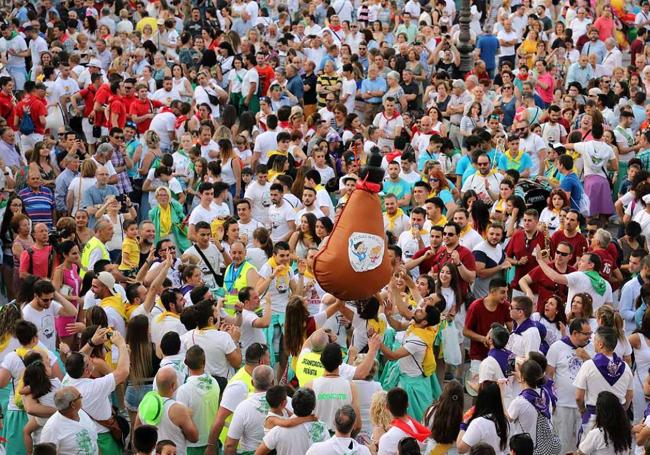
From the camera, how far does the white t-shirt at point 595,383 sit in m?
10.5

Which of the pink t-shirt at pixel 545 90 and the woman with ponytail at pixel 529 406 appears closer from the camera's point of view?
the woman with ponytail at pixel 529 406

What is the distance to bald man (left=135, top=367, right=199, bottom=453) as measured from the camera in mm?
9758

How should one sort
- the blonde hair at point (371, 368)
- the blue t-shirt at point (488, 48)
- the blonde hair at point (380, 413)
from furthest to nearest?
the blue t-shirt at point (488, 48), the blonde hair at point (371, 368), the blonde hair at point (380, 413)

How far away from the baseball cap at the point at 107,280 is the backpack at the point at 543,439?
447 cm

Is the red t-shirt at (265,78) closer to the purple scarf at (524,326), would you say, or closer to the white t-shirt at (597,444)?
the purple scarf at (524,326)

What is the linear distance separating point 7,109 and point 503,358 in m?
10.2

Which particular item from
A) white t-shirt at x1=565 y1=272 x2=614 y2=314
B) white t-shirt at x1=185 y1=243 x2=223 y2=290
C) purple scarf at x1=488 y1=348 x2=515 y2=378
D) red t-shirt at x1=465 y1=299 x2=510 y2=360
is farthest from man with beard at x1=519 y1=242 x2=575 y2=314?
white t-shirt at x1=185 y1=243 x2=223 y2=290

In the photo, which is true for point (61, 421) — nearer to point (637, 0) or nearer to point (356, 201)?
point (356, 201)

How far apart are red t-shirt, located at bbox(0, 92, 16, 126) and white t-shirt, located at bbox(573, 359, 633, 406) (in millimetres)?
10669

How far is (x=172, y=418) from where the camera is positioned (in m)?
9.75

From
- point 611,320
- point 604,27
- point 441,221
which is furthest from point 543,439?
point 604,27

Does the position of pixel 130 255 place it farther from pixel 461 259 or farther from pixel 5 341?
pixel 461 259

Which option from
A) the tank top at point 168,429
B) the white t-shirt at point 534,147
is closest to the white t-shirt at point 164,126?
the white t-shirt at point 534,147

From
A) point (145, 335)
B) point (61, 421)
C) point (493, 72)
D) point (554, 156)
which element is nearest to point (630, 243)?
point (554, 156)
